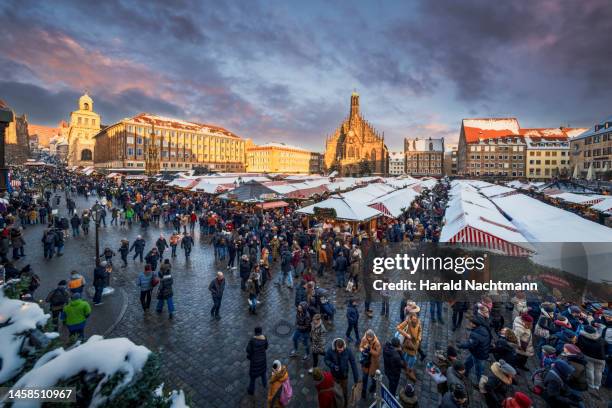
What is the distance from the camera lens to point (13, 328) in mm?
2875

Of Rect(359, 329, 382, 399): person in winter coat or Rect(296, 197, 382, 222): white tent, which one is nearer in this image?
Rect(359, 329, 382, 399): person in winter coat

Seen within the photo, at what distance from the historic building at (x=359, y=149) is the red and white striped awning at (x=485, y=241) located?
277ft

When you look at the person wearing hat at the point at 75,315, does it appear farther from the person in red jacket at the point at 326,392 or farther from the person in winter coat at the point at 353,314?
the person in winter coat at the point at 353,314

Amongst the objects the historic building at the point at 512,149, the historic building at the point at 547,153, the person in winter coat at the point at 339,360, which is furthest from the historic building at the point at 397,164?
the person in winter coat at the point at 339,360

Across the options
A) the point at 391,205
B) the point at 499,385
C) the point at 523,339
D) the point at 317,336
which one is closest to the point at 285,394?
the point at 317,336

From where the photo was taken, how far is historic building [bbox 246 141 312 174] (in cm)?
10725

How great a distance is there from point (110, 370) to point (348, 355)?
4076 mm

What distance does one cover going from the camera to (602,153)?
169ft

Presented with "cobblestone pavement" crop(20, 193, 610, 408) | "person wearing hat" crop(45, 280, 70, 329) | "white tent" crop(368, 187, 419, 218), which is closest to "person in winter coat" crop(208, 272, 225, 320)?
"cobblestone pavement" crop(20, 193, 610, 408)

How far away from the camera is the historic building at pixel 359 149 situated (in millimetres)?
94375

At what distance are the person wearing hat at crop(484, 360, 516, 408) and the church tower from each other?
10900 centimetres

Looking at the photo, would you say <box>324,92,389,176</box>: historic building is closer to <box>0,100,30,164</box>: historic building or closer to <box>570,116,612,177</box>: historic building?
<box>570,116,612,177</box>: historic building

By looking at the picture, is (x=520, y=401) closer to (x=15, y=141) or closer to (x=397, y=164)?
(x=15, y=141)

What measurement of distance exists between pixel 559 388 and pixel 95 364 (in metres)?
6.30
